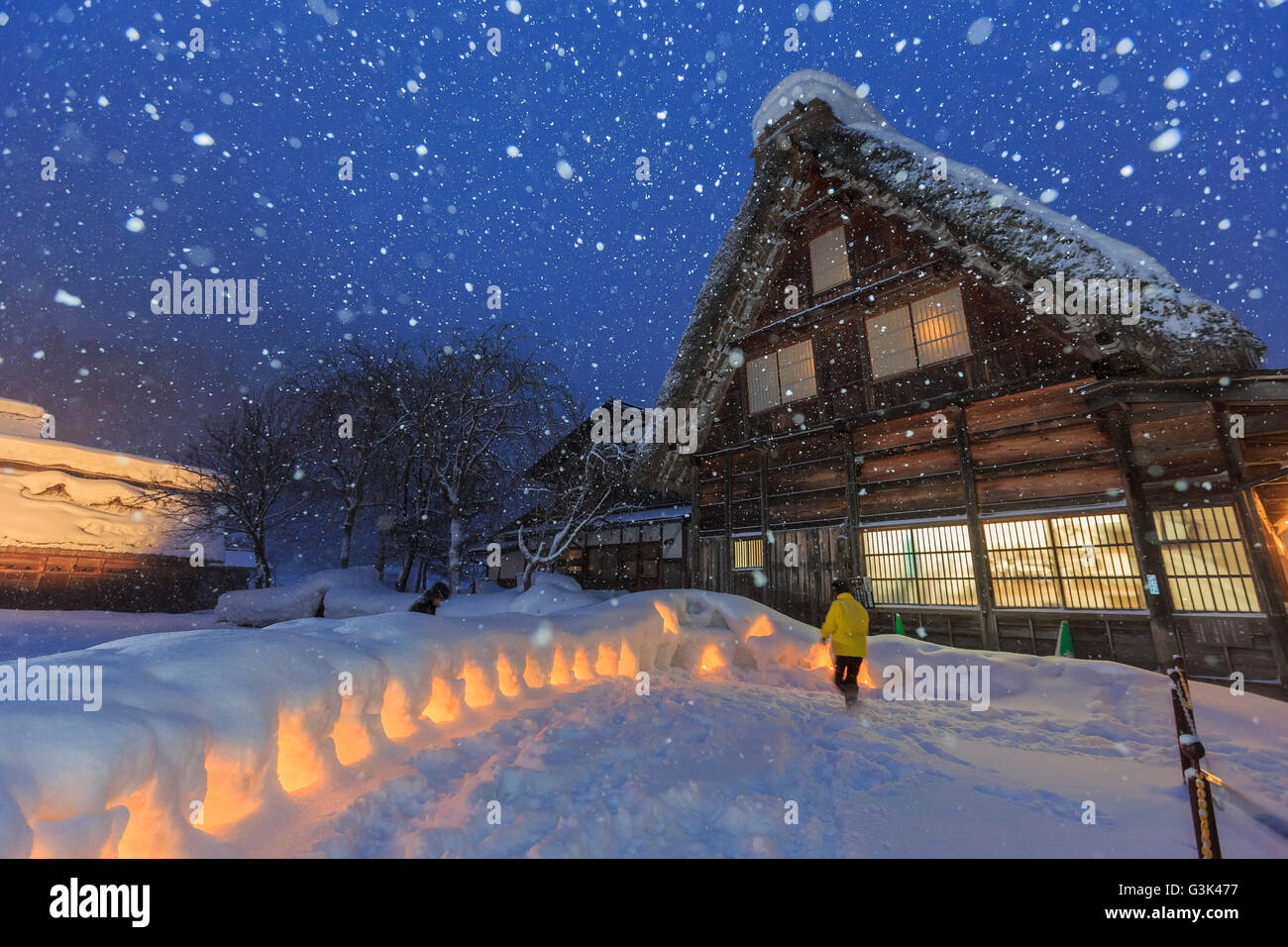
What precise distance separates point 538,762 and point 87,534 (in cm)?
2067

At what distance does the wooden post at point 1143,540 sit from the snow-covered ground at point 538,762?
1.46 metres

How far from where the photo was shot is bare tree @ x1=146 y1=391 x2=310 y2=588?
47.9ft

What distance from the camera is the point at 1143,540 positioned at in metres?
6.88

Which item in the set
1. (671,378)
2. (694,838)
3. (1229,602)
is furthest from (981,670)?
(671,378)

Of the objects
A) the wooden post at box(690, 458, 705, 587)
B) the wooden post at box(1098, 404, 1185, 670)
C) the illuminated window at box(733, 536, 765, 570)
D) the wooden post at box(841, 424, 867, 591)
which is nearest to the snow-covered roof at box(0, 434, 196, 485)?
the wooden post at box(690, 458, 705, 587)

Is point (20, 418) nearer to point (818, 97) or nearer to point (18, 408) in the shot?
point (18, 408)

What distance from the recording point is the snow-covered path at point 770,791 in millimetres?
2494

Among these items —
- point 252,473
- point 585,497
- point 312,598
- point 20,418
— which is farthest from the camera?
point 20,418

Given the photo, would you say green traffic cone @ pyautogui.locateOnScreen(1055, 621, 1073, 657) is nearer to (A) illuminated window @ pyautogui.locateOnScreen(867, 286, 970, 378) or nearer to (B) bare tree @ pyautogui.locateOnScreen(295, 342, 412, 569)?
(A) illuminated window @ pyautogui.locateOnScreen(867, 286, 970, 378)

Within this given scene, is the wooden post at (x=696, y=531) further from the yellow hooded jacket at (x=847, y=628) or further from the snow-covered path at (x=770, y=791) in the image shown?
the snow-covered path at (x=770, y=791)

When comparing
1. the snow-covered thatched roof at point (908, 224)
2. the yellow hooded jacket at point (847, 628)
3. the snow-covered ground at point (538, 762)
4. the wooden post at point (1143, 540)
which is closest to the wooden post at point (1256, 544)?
the wooden post at point (1143, 540)

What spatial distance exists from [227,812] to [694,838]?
2310 mm

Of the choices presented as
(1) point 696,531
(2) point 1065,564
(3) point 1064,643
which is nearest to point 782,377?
(1) point 696,531

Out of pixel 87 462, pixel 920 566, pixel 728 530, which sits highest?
pixel 87 462
